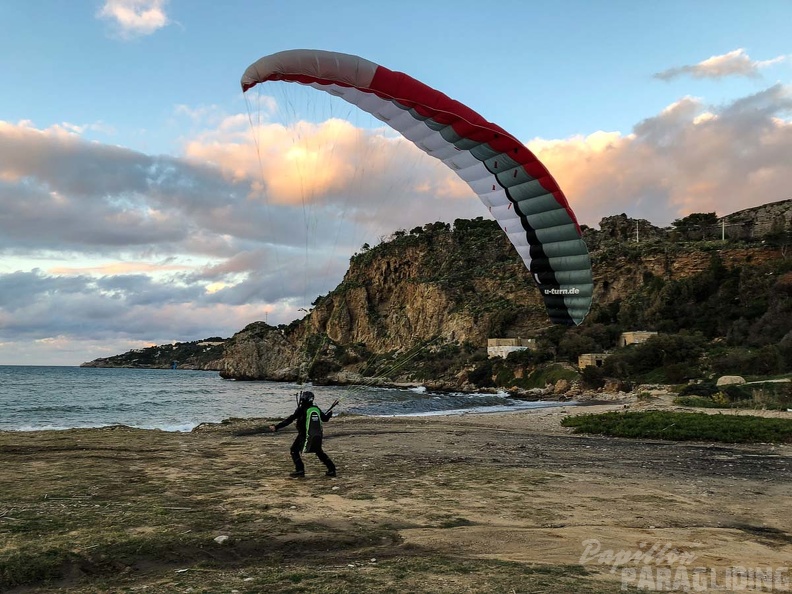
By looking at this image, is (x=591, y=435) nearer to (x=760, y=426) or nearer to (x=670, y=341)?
(x=760, y=426)

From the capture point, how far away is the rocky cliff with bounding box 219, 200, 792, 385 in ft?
234

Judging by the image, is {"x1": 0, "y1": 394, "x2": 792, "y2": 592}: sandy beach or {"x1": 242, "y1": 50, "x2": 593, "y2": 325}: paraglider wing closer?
{"x1": 0, "y1": 394, "x2": 792, "y2": 592}: sandy beach

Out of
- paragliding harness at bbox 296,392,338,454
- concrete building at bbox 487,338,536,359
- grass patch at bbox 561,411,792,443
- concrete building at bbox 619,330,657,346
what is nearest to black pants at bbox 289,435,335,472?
paragliding harness at bbox 296,392,338,454

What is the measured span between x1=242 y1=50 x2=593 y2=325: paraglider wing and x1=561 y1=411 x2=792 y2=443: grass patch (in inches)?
193

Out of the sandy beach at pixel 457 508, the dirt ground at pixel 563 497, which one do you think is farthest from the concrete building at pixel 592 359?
the sandy beach at pixel 457 508

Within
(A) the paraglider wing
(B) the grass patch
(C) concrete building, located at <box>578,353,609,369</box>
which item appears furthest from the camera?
(C) concrete building, located at <box>578,353,609,369</box>

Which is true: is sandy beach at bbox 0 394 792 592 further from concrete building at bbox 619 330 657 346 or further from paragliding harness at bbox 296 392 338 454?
concrete building at bbox 619 330 657 346

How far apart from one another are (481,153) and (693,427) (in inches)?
373

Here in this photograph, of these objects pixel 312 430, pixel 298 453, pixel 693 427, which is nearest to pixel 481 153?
pixel 312 430

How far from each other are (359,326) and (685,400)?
8501 cm

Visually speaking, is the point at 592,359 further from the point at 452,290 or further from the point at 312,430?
the point at 312,430

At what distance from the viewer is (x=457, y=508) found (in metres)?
7.36

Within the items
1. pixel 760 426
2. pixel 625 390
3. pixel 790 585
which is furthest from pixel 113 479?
pixel 625 390

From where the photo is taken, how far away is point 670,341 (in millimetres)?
45656
